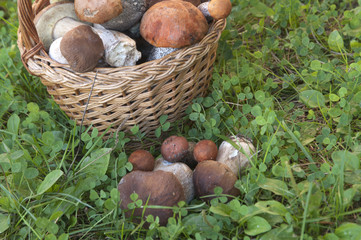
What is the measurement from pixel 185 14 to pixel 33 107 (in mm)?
1063

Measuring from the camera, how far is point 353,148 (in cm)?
168

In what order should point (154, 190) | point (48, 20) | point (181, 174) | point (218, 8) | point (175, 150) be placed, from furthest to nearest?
point (48, 20) → point (218, 8) → point (175, 150) → point (181, 174) → point (154, 190)

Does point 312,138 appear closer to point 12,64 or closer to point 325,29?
point 325,29

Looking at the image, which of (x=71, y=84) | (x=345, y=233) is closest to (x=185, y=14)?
(x=71, y=84)

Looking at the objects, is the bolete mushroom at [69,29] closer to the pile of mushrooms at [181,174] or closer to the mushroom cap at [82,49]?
the mushroom cap at [82,49]

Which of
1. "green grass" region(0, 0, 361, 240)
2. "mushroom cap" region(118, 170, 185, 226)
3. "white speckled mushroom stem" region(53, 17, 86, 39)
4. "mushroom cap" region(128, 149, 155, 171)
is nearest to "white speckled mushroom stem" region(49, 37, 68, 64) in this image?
"white speckled mushroom stem" region(53, 17, 86, 39)

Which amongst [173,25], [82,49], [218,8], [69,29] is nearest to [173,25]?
[173,25]

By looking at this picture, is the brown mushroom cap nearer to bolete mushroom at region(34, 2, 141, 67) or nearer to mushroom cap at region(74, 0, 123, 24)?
bolete mushroom at region(34, 2, 141, 67)

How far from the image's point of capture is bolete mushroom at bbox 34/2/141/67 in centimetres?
182

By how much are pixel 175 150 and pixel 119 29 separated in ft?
2.48

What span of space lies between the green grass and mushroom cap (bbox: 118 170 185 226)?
0.14ft

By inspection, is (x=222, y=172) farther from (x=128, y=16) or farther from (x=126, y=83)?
(x=128, y=16)

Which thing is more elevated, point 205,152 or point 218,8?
point 218,8

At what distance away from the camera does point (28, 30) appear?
185 centimetres
